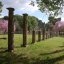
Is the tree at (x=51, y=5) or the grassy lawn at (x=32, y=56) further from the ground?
the tree at (x=51, y=5)

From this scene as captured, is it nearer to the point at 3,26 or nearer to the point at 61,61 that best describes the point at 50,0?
the point at 61,61

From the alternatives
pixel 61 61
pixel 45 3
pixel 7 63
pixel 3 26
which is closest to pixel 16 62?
pixel 7 63

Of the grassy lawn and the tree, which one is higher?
the tree

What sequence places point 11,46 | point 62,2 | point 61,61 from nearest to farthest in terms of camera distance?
point 61,61, point 62,2, point 11,46

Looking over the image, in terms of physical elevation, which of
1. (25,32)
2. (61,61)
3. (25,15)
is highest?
(25,15)

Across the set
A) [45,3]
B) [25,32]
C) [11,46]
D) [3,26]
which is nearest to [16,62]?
[11,46]

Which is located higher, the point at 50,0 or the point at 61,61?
the point at 50,0

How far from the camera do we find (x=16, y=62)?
48.8 ft

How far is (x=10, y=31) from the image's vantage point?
19.6 meters

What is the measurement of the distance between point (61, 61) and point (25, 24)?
8.78m

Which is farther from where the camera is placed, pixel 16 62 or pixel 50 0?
pixel 50 0

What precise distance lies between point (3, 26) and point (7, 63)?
241ft

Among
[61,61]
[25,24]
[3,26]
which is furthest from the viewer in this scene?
[3,26]

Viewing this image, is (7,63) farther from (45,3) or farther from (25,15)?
(25,15)
